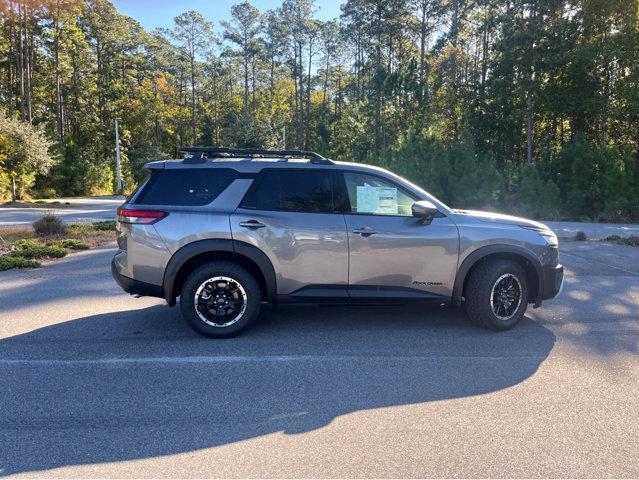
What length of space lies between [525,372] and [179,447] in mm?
2986

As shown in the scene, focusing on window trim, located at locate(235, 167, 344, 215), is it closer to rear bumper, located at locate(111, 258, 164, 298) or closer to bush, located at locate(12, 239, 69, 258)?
rear bumper, located at locate(111, 258, 164, 298)

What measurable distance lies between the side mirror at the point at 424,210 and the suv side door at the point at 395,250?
59 millimetres

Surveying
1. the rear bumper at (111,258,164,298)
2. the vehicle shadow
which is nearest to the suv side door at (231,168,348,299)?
the vehicle shadow

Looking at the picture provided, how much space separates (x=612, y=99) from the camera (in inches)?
1026

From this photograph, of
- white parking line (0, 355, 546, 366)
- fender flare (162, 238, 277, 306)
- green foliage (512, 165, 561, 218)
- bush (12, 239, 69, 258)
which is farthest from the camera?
green foliage (512, 165, 561, 218)

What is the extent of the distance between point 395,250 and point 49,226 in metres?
10.9

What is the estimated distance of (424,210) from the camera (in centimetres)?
538

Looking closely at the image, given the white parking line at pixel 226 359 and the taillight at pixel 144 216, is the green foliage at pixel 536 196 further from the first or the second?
the taillight at pixel 144 216

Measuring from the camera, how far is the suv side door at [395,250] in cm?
539

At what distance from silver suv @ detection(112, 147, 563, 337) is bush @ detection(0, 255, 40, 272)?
487 centimetres

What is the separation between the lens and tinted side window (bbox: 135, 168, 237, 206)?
5.39 m

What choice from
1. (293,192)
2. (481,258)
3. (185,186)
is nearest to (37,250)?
(185,186)

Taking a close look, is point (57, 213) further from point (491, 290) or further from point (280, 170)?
point (491, 290)

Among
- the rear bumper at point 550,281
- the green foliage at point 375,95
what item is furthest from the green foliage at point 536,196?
the rear bumper at point 550,281
